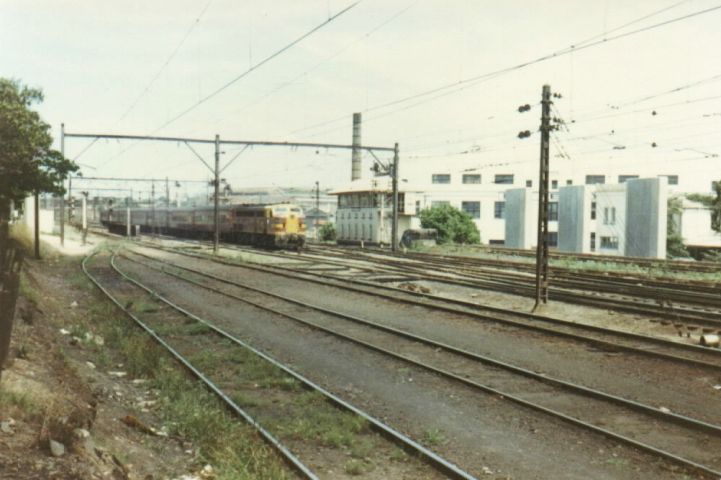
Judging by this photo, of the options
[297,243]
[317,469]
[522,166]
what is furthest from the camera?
[522,166]

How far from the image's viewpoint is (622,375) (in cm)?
1067

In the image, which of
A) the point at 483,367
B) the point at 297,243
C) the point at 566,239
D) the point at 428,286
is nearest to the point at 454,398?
the point at 483,367

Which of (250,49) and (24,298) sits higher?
(250,49)

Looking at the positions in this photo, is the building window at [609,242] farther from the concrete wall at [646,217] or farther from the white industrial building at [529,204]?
the concrete wall at [646,217]

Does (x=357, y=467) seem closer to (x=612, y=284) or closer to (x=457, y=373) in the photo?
(x=457, y=373)

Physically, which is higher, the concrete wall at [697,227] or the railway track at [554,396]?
the concrete wall at [697,227]

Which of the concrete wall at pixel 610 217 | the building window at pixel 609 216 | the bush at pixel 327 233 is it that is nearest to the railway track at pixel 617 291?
the concrete wall at pixel 610 217

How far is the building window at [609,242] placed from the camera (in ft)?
167

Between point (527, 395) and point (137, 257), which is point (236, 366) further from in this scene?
point (137, 257)

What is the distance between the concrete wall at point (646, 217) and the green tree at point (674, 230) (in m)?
7.95

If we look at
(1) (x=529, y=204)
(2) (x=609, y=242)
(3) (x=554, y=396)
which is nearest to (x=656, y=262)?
(2) (x=609, y=242)

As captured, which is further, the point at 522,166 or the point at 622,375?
the point at 522,166

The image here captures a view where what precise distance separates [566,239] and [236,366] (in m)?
45.4

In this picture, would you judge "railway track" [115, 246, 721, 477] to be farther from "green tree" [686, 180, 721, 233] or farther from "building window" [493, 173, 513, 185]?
"building window" [493, 173, 513, 185]
